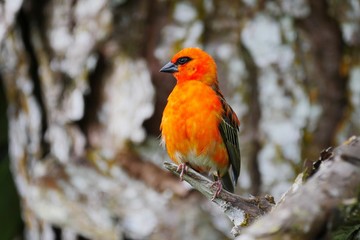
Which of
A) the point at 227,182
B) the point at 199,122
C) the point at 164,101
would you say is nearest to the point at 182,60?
the point at 199,122

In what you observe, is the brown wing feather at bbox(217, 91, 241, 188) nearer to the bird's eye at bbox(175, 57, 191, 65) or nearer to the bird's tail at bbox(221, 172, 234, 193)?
the bird's tail at bbox(221, 172, 234, 193)

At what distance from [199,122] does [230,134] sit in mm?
264

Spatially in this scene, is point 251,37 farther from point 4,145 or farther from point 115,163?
point 4,145

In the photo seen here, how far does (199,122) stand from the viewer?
4008mm

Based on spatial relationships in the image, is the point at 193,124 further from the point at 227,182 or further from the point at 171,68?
the point at 227,182

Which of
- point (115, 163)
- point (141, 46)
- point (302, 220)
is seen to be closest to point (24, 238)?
point (115, 163)

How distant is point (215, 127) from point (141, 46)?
2.17 meters

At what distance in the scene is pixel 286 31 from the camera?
592 cm

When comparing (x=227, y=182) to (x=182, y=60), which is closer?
(x=182, y=60)

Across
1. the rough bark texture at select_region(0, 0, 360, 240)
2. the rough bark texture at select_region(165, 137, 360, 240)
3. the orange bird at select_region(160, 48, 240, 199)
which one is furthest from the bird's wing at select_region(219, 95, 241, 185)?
the rough bark texture at select_region(165, 137, 360, 240)

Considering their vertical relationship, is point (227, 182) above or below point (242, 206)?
below

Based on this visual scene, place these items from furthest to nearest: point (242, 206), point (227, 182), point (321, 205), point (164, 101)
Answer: point (164, 101), point (227, 182), point (242, 206), point (321, 205)

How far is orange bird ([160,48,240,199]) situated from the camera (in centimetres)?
400

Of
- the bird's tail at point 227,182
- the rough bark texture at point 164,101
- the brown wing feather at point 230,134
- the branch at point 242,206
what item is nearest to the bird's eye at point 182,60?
the brown wing feather at point 230,134
